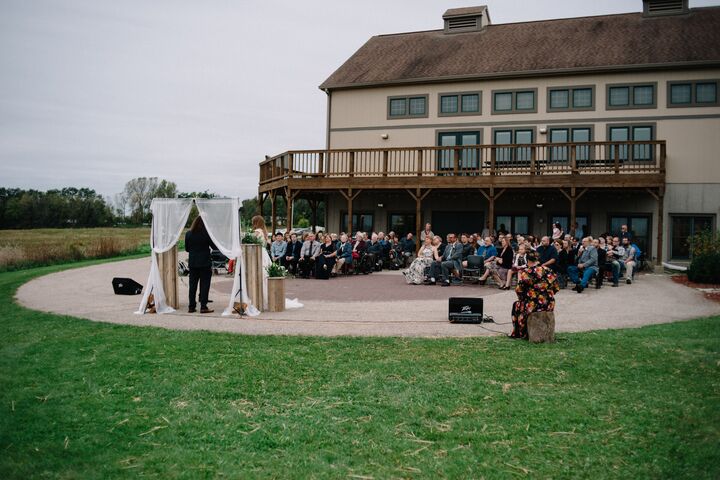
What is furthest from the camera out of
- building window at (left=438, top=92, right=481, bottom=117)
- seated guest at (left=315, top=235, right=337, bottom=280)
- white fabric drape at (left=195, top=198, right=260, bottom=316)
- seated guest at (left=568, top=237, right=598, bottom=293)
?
building window at (left=438, top=92, right=481, bottom=117)

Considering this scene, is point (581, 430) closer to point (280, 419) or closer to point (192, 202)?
point (280, 419)

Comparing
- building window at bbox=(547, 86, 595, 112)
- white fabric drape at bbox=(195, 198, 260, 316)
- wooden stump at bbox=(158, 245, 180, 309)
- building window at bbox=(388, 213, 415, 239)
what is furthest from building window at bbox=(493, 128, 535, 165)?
wooden stump at bbox=(158, 245, 180, 309)

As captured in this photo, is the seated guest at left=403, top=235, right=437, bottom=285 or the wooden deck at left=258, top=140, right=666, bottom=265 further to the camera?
the wooden deck at left=258, top=140, right=666, bottom=265

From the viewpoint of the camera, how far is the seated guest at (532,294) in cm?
751

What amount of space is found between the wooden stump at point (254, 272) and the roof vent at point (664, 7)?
21577 mm

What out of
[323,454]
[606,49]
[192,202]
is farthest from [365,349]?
[606,49]

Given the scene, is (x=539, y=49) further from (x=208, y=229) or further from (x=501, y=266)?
(x=208, y=229)

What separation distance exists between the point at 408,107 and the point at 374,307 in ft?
50.8

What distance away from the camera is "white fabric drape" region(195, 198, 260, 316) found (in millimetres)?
9953

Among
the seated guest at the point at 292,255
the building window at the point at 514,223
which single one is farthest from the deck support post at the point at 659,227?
the seated guest at the point at 292,255

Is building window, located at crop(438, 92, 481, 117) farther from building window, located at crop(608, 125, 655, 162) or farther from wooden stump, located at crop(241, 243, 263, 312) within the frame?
wooden stump, located at crop(241, 243, 263, 312)

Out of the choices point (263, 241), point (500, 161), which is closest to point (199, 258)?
point (263, 241)

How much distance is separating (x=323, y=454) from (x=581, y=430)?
2.06 meters

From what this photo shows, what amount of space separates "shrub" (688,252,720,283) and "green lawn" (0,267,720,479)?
8.41 metres
